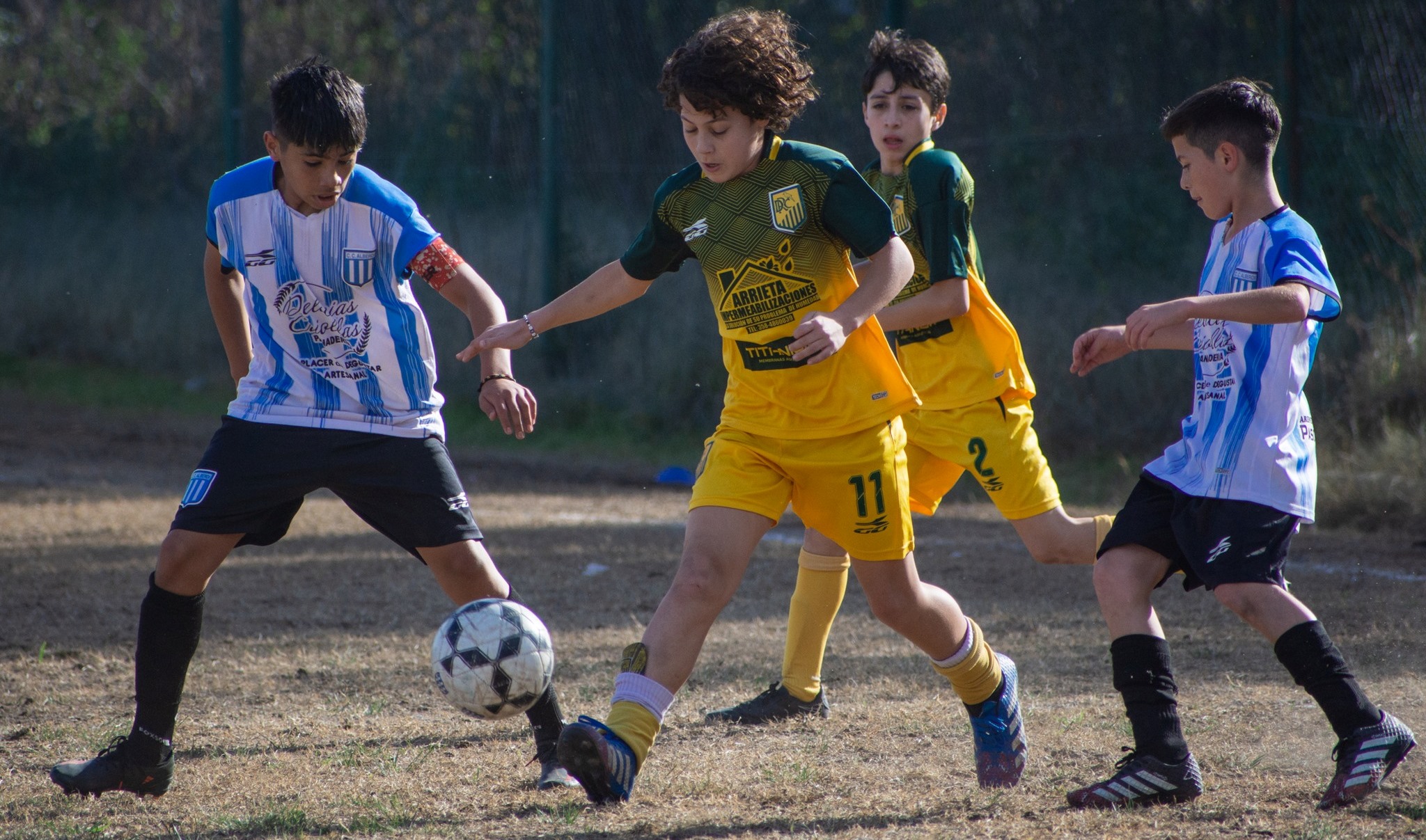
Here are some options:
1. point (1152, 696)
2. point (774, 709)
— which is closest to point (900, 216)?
point (774, 709)

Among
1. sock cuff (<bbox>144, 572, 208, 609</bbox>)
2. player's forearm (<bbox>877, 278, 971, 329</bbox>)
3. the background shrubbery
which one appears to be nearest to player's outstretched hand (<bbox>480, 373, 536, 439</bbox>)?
sock cuff (<bbox>144, 572, 208, 609</bbox>)

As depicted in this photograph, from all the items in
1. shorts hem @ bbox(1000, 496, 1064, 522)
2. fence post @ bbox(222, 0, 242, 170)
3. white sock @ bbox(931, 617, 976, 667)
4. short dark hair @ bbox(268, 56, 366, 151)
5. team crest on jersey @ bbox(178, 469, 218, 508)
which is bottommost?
white sock @ bbox(931, 617, 976, 667)

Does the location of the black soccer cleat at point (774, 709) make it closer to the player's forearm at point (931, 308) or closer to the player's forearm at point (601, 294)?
the player's forearm at point (931, 308)

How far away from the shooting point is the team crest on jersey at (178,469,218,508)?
11.0ft

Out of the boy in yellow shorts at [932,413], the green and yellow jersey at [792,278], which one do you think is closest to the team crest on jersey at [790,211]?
the green and yellow jersey at [792,278]

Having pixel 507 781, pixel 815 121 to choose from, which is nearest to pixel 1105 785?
pixel 507 781

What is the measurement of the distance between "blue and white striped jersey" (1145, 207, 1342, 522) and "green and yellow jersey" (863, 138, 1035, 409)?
0.91m

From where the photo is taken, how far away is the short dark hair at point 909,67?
422 centimetres

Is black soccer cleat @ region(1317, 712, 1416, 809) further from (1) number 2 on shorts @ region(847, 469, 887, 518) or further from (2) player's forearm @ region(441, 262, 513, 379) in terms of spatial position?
(2) player's forearm @ region(441, 262, 513, 379)

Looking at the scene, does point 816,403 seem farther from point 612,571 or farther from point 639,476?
point 639,476

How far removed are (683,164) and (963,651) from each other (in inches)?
322

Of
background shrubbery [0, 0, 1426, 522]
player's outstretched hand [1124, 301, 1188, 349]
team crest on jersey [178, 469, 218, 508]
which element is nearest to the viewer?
player's outstretched hand [1124, 301, 1188, 349]

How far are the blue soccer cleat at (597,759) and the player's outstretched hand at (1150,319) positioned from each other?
145 cm

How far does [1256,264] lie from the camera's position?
316 cm
